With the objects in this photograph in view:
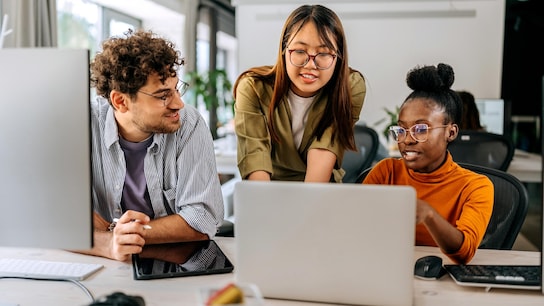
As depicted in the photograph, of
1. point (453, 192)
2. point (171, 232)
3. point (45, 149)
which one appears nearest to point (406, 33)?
point (453, 192)

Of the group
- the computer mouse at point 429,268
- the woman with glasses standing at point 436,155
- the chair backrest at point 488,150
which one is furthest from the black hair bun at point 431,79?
the chair backrest at point 488,150

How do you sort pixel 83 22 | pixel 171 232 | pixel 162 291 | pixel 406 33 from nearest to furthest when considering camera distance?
1. pixel 162 291
2. pixel 171 232
3. pixel 406 33
4. pixel 83 22

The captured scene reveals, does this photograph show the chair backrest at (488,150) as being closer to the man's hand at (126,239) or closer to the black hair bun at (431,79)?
the black hair bun at (431,79)

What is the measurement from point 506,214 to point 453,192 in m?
0.19

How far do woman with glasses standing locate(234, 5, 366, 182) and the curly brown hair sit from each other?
0.24 meters

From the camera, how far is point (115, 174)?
156 cm

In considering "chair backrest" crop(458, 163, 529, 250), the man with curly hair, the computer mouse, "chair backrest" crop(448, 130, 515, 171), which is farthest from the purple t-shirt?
"chair backrest" crop(448, 130, 515, 171)

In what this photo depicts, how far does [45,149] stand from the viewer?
0.94 meters

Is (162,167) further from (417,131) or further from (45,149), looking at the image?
(417,131)

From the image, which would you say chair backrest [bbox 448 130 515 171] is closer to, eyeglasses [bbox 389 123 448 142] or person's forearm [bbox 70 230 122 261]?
eyeglasses [bbox 389 123 448 142]

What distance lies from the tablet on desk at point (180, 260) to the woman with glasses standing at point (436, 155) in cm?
55

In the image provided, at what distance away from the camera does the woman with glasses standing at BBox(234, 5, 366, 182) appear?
150 centimetres

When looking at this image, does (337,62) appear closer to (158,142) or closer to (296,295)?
(158,142)

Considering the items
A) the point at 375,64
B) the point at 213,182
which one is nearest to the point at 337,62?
the point at 213,182
